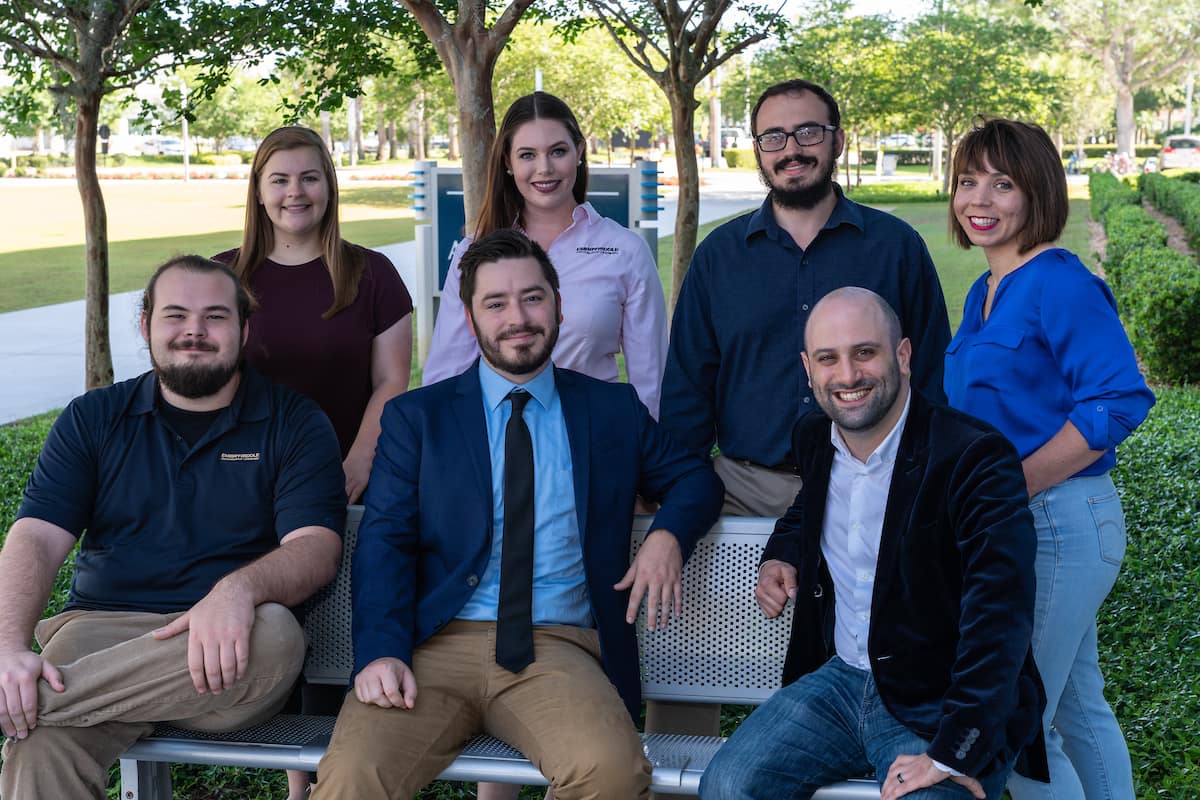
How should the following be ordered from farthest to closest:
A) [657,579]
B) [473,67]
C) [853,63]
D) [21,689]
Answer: [853,63]
[473,67]
[657,579]
[21,689]

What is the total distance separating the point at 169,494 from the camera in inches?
135

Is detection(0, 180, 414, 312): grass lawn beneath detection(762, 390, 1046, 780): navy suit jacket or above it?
above

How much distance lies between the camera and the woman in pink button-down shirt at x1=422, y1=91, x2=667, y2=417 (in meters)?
3.98

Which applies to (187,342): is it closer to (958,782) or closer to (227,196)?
(958,782)

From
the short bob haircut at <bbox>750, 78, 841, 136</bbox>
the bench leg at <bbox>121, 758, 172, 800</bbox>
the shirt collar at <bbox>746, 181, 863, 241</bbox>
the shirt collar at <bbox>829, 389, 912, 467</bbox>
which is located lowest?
the bench leg at <bbox>121, 758, 172, 800</bbox>

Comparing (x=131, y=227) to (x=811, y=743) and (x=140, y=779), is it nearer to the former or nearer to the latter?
(x=140, y=779)

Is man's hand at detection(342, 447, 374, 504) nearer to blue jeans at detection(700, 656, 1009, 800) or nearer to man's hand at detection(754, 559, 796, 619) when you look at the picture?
man's hand at detection(754, 559, 796, 619)

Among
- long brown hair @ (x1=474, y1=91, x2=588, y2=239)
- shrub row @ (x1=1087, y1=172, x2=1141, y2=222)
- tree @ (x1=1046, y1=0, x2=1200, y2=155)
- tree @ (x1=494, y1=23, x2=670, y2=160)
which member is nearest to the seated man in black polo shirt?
long brown hair @ (x1=474, y1=91, x2=588, y2=239)

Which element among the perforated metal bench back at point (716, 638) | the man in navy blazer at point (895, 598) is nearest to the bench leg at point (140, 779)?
the perforated metal bench back at point (716, 638)

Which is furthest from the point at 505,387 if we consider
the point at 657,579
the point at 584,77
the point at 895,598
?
the point at 584,77

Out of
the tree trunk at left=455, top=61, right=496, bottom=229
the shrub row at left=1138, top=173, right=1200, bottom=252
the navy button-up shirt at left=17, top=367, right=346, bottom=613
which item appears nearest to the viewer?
the navy button-up shirt at left=17, top=367, right=346, bottom=613

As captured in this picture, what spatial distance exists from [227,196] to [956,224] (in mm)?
45065

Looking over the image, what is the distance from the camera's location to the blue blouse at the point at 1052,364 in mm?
2928

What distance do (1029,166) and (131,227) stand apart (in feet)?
104
